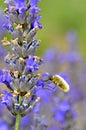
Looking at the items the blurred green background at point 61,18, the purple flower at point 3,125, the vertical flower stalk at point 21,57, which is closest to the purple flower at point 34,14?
the vertical flower stalk at point 21,57

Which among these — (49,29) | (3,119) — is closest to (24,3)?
(3,119)

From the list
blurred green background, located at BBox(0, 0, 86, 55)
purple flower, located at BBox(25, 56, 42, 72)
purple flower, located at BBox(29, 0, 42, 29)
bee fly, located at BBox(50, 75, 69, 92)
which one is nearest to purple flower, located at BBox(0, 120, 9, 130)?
bee fly, located at BBox(50, 75, 69, 92)

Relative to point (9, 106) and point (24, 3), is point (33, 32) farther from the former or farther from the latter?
point (9, 106)

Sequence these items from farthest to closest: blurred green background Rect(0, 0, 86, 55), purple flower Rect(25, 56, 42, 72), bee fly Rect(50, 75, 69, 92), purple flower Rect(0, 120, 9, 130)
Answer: blurred green background Rect(0, 0, 86, 55) < purple flower Rect(0, 120, 9, 130) < bee fly Rect(50, 75, 69, 92) < purple flower Rect(25, 56, 42, 72)

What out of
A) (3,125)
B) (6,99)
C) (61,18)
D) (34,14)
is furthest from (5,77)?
(61,18)

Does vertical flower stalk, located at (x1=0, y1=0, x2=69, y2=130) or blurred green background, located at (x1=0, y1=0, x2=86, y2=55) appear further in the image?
blurred green background, located at (x1=0, y1=0, x2=86, y2=55)

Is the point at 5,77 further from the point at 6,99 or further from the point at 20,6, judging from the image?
the point at 20,6

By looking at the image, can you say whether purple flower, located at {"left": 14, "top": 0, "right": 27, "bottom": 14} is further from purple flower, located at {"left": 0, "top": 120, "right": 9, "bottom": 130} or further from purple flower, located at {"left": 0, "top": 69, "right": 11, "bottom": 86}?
purple flower, located at {"left": 0, "top": 120, "right": 9, "bottom": 130}
